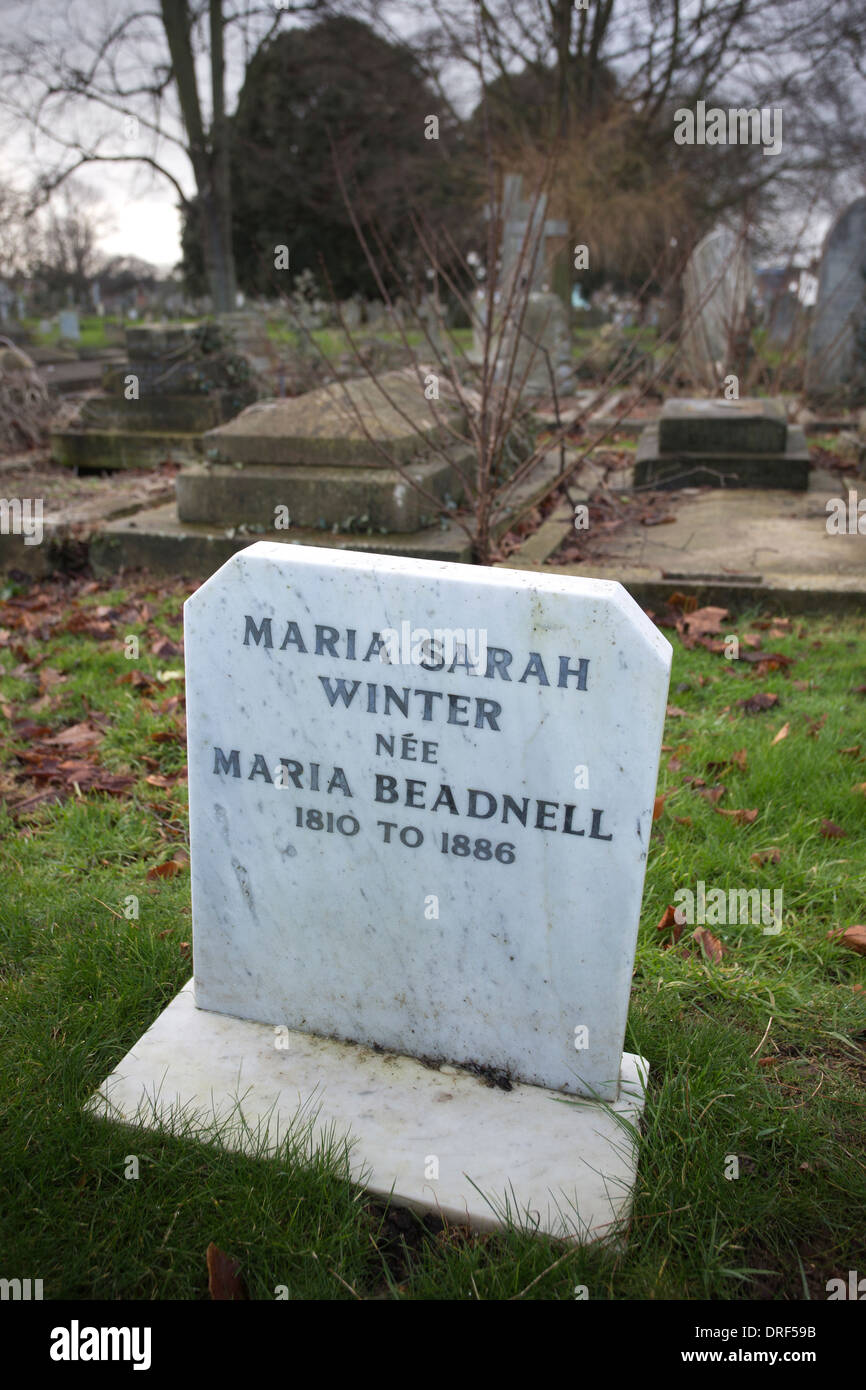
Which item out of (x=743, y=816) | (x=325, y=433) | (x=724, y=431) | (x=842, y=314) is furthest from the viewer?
(x=842, y=314)

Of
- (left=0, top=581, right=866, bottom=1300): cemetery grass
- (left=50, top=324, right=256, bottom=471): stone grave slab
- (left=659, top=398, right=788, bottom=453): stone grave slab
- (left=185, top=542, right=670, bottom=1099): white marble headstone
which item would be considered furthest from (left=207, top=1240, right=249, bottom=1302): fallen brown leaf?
(left=50, top=324, right=256, bottom=471): stone grave slab

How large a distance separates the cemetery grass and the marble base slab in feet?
0.15

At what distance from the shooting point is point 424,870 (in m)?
2.08

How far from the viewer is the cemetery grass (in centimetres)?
180

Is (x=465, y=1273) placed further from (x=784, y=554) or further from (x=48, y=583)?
(x=48, y=583)

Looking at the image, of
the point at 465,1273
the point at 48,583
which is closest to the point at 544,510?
the point at 48,583

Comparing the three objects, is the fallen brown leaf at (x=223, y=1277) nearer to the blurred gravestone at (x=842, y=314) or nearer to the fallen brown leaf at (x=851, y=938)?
the fallen brown leaf at (x=851, y=938)

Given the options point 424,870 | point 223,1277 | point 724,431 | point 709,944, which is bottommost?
point 223,1277

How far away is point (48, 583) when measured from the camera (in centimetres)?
591

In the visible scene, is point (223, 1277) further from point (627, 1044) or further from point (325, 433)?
point (325, 433)

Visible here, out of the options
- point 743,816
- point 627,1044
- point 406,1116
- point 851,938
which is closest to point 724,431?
point 743,816

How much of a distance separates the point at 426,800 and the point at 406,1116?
0.65 metres

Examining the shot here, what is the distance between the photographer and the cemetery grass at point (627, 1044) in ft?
5.90
